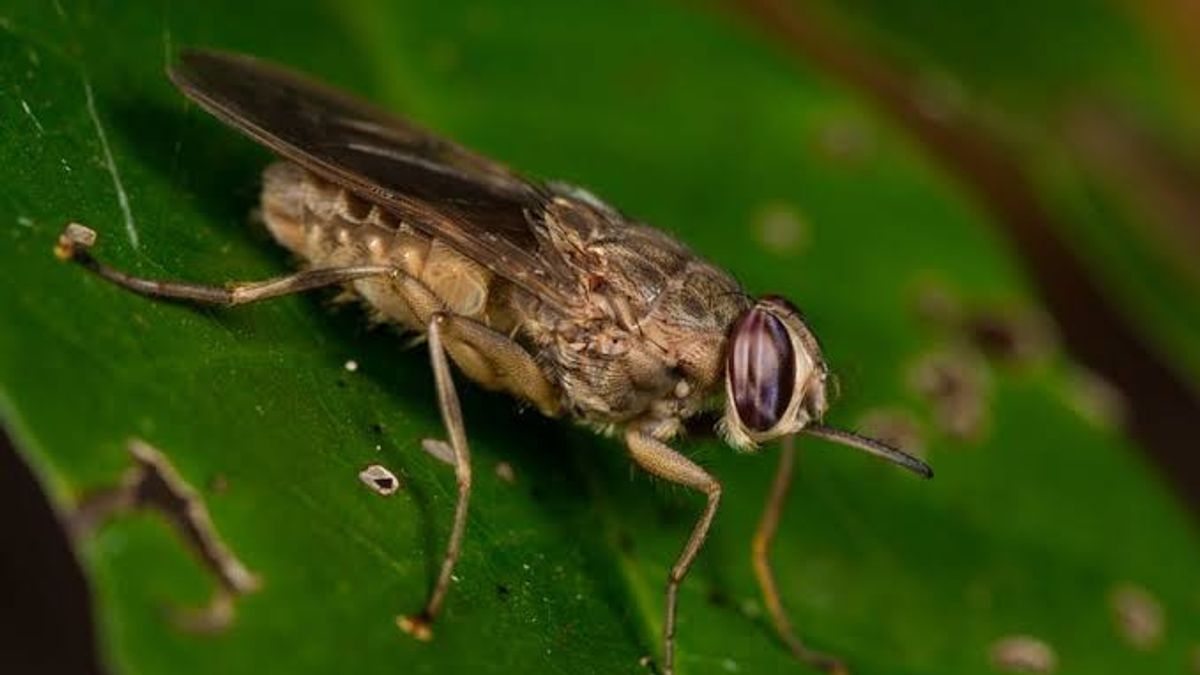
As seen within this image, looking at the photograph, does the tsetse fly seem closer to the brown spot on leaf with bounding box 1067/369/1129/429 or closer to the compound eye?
A: the compound eye

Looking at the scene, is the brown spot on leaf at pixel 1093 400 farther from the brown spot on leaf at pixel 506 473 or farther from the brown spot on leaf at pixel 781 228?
the brown spot on leaf at pixel 506 473

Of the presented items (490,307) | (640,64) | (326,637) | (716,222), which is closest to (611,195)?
(716,222)

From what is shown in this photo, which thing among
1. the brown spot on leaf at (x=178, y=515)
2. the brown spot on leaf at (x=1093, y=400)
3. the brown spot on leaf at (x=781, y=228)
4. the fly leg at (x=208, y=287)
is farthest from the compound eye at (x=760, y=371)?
the brown spot on leaf at (x=1093, y=400)

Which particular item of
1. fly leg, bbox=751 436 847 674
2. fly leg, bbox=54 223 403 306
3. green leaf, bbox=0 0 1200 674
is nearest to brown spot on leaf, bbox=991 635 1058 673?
green leaf, bbox=0 0 1200 674

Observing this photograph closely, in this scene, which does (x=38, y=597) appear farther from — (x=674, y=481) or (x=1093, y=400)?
(x=1093, y=400)

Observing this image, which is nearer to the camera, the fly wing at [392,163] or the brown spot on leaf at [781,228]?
the fly wing at [392,163]

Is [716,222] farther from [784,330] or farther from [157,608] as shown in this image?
[157,608]
